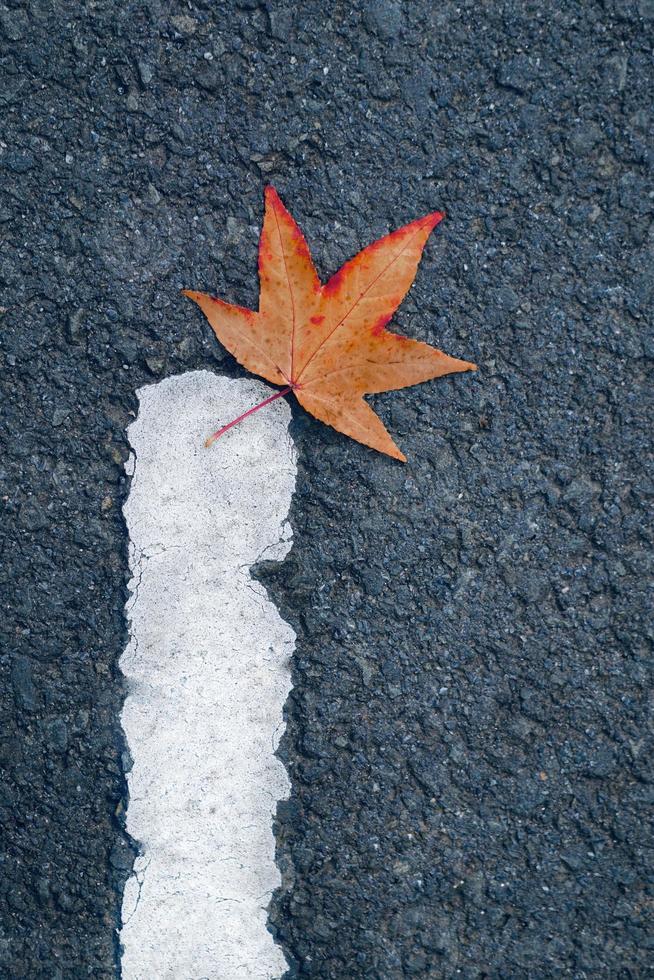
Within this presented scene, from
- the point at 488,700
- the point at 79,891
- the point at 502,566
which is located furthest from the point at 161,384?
the point at 79,891

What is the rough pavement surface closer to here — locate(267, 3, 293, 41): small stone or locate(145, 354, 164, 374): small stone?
locate(145, 354, 164, 374): small stone

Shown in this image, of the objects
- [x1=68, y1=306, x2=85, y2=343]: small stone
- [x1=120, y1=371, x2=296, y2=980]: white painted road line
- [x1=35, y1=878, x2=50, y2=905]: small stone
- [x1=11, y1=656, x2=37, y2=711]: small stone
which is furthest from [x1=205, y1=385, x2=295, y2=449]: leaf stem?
[x1=35, y1=878, x2=50, y2=905]: small stone

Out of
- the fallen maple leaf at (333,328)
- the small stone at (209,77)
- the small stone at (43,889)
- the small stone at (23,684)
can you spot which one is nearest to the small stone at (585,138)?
the fallen maple leaf at (333,328)

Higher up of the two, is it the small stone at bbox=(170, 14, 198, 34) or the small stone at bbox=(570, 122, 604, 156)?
the small stone at bbox=(570, 122, 604, 156)

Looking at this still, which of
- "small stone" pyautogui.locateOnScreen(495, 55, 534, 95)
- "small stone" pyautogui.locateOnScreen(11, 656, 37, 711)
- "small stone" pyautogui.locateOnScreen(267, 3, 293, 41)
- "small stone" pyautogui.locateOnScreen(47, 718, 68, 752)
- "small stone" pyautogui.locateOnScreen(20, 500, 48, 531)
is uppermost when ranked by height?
"small stone" pyautogui.locateOnScreen(495, 55, 534, 95)

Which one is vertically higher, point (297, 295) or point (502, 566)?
point (297, 295)

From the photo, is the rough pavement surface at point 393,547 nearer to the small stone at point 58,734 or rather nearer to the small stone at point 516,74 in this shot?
the small stone at point 58,734

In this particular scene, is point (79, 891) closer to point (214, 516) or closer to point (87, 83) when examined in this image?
point (214, 516)
